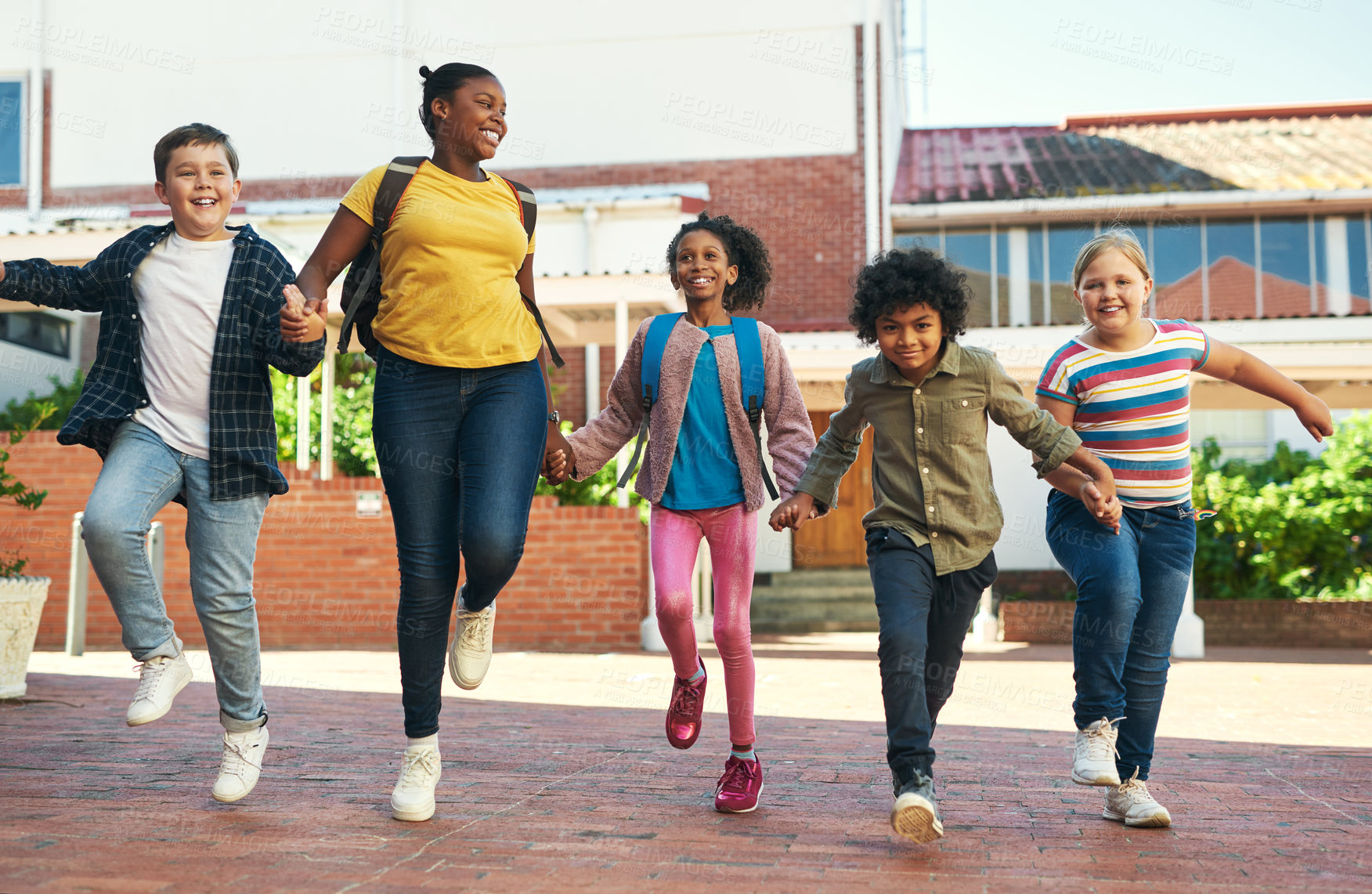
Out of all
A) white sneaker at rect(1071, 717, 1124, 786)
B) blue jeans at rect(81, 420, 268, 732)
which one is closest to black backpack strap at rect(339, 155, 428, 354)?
blue jeans at rect(81, 420, 268, 732)

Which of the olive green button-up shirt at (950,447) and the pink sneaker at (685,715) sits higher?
the olive green button-up shirt at (950,447)

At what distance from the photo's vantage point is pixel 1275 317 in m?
13.7

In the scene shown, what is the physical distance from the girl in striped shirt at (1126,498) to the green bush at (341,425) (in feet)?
29.5

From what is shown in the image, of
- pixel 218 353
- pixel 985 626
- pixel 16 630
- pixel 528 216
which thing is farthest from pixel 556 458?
pixel 985 626

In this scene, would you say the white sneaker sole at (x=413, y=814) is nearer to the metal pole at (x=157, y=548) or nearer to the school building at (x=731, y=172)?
the metal pole at (x=157, y=548)

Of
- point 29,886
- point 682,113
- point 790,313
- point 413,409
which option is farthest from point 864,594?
point 29,886

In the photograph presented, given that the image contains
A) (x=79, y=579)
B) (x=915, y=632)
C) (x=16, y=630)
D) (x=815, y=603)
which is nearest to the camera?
(x=915, y=632)

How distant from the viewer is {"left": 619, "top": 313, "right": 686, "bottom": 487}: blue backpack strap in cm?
376

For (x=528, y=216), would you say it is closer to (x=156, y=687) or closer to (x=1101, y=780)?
(x=156, y=687)

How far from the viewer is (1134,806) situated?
329 centimetres

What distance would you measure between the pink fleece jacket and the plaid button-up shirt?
972 millimetres

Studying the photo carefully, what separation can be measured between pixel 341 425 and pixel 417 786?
9472 mm

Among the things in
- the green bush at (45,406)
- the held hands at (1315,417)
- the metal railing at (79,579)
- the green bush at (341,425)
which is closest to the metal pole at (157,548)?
the metal railing at (79,579)

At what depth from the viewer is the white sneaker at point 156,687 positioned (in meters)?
3.13
